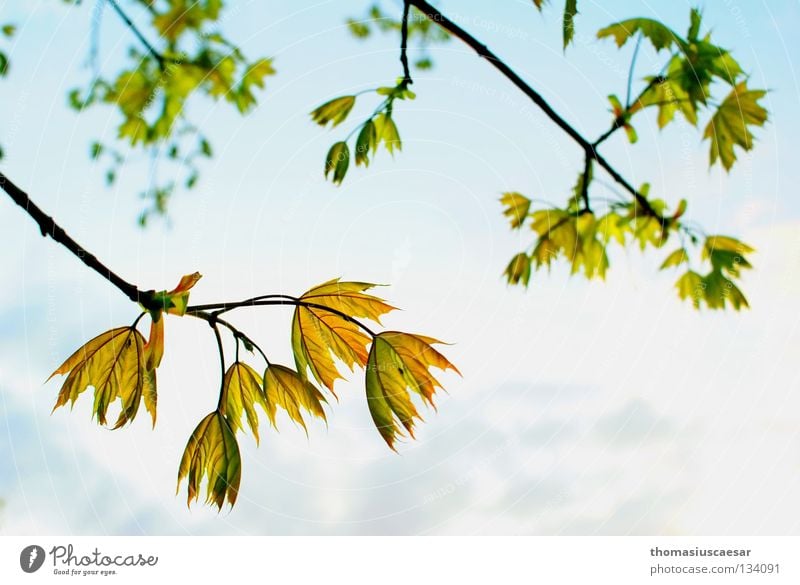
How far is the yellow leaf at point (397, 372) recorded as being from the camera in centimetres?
44

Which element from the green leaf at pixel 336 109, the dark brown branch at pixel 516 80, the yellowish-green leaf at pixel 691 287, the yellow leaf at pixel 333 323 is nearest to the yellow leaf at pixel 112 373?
the yellow leaf at pixel 333 323

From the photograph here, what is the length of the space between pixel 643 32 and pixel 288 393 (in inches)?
15.7

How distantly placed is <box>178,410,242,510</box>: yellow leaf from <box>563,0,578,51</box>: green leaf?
37cm

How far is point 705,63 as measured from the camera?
0.48 meters

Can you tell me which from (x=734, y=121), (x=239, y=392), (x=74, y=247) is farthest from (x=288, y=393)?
(x=734, y=121)

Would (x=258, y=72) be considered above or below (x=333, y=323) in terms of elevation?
above

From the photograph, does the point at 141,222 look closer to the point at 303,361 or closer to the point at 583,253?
the point at 303,361

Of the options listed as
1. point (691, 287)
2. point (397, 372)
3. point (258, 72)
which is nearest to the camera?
point (397, 372)

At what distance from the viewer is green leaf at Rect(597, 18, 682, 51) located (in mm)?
493

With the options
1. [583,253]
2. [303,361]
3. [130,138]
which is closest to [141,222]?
[130,138]

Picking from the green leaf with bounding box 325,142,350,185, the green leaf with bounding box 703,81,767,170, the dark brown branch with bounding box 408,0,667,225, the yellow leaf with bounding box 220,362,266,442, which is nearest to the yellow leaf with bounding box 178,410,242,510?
the yellow leaf with bounding box 220,362,266,442

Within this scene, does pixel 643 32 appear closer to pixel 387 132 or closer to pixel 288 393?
pixel 387 132

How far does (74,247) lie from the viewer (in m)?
0.45

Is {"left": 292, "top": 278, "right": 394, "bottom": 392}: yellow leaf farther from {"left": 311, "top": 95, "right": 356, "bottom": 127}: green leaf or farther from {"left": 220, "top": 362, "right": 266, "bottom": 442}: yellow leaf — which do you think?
{"left": 311, "top": 95, "right": 356, "bottom": 127}: green leaf
